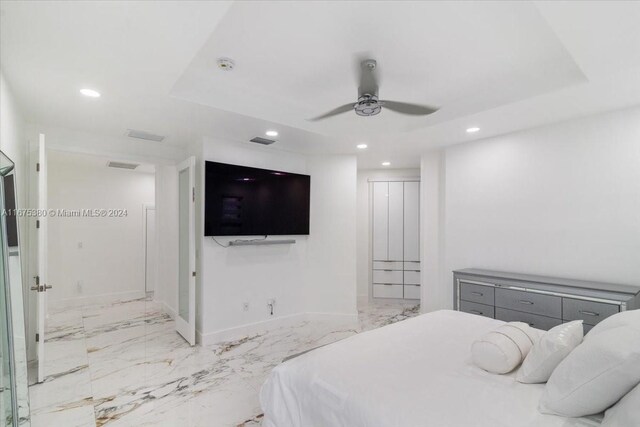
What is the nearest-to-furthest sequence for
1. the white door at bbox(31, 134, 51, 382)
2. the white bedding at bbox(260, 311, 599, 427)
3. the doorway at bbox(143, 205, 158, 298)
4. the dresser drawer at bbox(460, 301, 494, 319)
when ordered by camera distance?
the white bedding at bbox(260, 311, 599, 427) → the white door at bbox(31, 134, 51, 382) → the dresser drawer at bbox(460, 301, 494, 319) → the doorway at bbox(143, 205, 158, 298)

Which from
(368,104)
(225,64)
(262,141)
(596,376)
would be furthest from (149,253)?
(596,376)

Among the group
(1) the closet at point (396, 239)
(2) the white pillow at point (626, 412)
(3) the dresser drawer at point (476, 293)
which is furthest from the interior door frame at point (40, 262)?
(1) the closet at point (396, 239)

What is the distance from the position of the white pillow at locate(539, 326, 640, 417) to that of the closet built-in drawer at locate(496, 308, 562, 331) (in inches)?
72.8

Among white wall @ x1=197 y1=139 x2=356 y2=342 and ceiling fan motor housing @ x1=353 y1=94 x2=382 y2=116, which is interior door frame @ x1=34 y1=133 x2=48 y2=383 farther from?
ceiling fan motor housing @ x1=353 y1=94 x2=382 y2=116

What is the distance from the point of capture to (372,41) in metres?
2.03

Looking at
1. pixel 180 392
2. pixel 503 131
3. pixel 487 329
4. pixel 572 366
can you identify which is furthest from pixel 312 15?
pixel 180 392

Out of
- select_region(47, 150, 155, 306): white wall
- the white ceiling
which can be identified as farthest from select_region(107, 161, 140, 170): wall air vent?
the white ceiling

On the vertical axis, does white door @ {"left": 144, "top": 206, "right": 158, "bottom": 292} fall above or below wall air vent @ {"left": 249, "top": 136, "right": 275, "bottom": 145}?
below

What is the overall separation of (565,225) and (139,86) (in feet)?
13.3

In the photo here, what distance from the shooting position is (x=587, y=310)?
104 inches

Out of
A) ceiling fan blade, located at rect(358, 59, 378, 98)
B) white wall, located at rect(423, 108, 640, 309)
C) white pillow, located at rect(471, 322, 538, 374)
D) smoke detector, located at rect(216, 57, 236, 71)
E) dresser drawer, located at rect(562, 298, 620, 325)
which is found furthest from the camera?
white wall, located at rect(423, 108, 640, 309)

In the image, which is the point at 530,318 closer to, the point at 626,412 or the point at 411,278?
the point at 626,412

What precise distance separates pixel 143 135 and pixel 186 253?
1498mm

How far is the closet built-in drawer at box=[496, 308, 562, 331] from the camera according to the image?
113 inches
